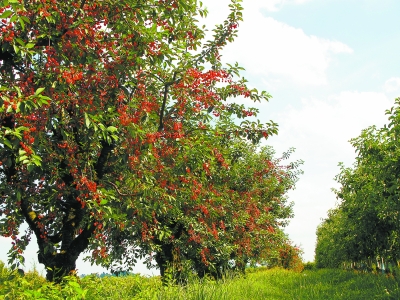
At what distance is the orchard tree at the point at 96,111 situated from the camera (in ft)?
25.7

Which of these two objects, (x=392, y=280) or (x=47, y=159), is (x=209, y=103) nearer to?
(x=47, y=159)

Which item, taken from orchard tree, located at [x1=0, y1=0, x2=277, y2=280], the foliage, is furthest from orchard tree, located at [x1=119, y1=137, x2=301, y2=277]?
the foliage

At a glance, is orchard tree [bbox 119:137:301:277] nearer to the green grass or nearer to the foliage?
the green grass

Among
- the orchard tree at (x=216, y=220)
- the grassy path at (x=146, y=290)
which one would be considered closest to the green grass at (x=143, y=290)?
the grassy path at (x=146, y=290)

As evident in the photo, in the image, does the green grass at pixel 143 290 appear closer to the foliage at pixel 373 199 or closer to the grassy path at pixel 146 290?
the grassy path at pixel 146 290

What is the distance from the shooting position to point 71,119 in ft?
29.9

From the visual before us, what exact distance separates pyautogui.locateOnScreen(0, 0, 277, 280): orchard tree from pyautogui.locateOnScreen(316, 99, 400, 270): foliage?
393cm

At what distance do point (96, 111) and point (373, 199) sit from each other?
34.0 ft

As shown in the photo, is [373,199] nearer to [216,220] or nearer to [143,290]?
[216,220]

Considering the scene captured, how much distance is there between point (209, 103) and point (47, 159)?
4.14 m

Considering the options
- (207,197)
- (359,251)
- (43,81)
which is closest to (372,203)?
(207,197)

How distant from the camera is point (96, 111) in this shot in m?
8.70

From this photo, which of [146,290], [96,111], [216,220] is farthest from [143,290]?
[216,220]

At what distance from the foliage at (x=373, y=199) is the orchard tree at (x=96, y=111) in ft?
12.9
